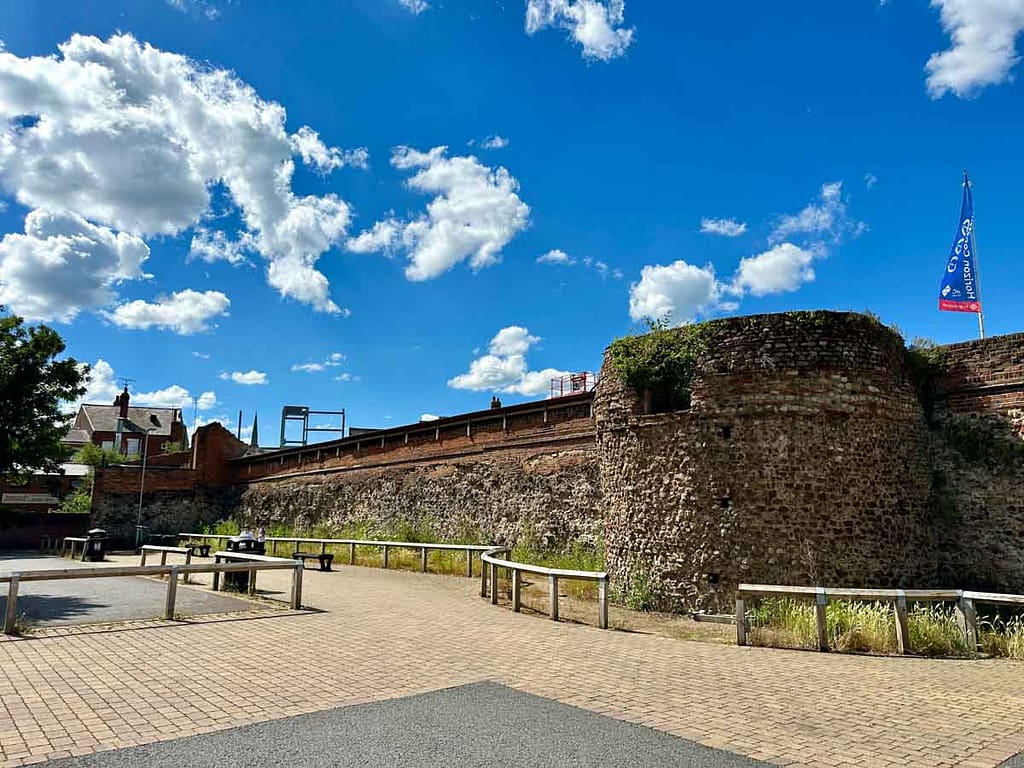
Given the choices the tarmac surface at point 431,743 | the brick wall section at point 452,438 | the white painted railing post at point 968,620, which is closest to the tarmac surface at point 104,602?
the tarmac surface at point 431,743

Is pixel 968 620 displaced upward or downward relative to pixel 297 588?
downward

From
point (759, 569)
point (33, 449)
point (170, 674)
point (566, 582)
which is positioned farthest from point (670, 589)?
point (33, 449)

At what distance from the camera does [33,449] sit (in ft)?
57.9

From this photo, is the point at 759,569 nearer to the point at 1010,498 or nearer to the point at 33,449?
the point at 1010,498

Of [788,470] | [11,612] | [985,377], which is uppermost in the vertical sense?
[985,377]

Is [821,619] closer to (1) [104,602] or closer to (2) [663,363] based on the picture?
(2) [663,363]

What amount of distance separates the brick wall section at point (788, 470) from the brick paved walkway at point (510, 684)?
3185 mm

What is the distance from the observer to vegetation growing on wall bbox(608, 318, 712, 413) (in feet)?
43.3

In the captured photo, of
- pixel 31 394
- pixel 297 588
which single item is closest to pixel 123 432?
pixel 31 394

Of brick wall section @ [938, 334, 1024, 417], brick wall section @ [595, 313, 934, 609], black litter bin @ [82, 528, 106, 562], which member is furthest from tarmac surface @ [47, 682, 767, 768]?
black litter bin @ [82, 528, 106, 562]

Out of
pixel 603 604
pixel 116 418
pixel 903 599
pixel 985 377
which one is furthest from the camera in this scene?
pixel 116 418

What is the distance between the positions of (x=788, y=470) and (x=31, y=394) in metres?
17.8

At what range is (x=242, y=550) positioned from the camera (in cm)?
1582

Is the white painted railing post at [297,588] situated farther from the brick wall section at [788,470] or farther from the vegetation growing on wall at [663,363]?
the vegetation growing on wall at [663,363]
